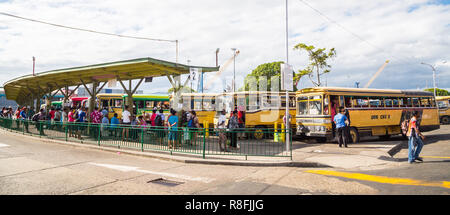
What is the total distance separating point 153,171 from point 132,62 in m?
6.95

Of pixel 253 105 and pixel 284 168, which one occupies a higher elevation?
pixel 253 105

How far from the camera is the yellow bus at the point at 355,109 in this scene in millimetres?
13424

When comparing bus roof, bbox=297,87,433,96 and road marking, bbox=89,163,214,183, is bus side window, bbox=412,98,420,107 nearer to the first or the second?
bus roof, bbox=297,87,433,96

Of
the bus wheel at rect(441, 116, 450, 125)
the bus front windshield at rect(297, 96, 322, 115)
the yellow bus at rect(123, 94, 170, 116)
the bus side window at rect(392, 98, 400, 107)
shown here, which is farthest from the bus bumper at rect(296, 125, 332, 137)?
the bus wheel at rect(441, 116, 450, 125)

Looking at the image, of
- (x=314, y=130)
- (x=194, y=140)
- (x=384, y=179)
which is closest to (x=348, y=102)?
(x=314, y=130)

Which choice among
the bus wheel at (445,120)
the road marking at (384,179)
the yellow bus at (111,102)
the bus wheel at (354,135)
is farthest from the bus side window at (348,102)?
the bus wheel at (445,120)

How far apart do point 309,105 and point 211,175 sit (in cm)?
858

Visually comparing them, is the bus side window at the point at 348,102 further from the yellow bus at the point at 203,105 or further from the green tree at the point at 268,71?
the green tree at the point at 268,71

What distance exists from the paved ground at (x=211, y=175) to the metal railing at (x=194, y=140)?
18.9 inches

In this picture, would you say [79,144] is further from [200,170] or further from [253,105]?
[253,105]

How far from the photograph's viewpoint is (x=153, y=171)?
7633 millimetres

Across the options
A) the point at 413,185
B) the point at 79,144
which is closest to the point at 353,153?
the point at 413,185

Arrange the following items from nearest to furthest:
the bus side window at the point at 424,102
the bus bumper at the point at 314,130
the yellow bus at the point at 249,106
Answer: the bus bumper at the point at 314,130 → the yellow bus at the point at 249,106 → the bus side window at the point at 424,102

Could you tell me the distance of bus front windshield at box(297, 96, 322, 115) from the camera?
1359 centimetres
